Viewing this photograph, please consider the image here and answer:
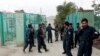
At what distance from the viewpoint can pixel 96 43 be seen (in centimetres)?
1989

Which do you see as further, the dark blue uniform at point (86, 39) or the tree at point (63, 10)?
the tree at point (63, 10)

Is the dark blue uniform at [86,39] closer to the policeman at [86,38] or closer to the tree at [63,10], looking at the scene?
the policeman at [86,38]

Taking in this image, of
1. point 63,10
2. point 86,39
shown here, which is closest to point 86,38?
point 86,39

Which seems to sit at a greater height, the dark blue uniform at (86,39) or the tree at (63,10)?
the tree at (63,10)

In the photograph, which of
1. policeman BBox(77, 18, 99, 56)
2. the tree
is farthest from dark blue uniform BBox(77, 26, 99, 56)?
the tree

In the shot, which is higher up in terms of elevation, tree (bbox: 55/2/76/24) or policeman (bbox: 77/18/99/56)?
tree (bbox: 55/2/76/24)

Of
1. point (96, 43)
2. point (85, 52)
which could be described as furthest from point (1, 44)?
point (85, 52)

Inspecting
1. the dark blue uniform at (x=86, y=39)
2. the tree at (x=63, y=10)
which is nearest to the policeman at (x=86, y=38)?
the dark blue uniform at (x=86, y=39)

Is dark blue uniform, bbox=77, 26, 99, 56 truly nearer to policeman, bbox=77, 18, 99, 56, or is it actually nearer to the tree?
policeman, bbox=77, 18, 99, 56

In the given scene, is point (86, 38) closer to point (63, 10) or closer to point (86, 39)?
point (86, 39)

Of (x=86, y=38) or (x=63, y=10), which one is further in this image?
(x=63, y=10)

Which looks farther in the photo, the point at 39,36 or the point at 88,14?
the point at 88,14

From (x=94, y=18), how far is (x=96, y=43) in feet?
7.13

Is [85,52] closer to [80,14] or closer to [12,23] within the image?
[80,14]
